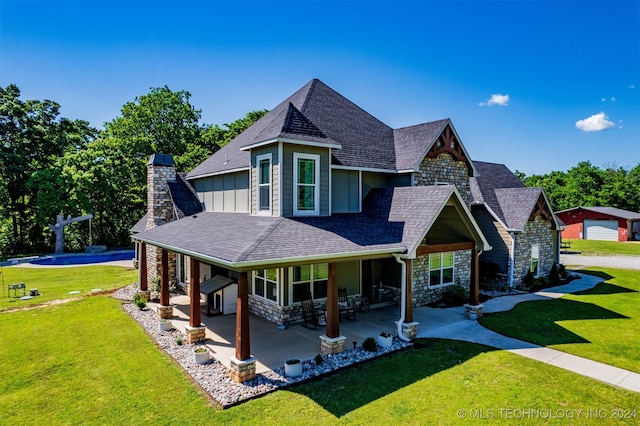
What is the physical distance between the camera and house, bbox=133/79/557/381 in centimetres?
996

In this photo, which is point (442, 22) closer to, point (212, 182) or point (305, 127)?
point (305, 127)

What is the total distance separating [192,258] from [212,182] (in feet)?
27.4

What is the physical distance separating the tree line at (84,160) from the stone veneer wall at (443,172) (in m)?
27.8

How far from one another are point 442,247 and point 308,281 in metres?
4.92

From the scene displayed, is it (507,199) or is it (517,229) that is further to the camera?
(507,199)

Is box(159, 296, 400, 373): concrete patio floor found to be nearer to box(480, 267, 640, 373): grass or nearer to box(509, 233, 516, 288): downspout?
box(480, 267, 640, 373): grass

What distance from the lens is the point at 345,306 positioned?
543 inches

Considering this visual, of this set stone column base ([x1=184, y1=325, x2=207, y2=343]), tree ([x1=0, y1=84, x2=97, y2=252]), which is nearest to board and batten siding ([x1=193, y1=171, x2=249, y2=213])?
stone column base ([x1=184, y1=325, x2=207, y2=343])

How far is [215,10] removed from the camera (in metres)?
13.6

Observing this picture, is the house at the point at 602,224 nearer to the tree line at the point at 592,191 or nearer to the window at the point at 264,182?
the tree line at the point at 592,191

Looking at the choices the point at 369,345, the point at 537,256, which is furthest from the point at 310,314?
the point at 537,256

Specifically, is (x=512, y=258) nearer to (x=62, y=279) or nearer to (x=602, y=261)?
(x=602, y=261)

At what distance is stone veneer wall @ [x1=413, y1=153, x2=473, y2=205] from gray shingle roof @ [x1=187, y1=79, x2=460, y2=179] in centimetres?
78

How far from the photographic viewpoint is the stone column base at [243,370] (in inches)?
328
